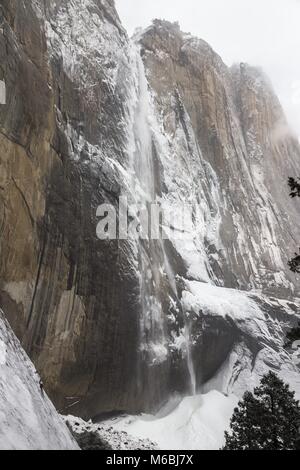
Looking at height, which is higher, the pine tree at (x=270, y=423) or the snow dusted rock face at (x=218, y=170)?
the snow dusted rock face at (x=218, y=170)

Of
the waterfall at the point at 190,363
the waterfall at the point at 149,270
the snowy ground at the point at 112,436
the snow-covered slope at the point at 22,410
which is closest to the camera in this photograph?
the snow-covered slope at the point at 22,410

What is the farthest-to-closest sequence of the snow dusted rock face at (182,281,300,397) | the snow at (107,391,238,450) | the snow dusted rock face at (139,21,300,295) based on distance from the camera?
1. the snow dusted rock face at (139,21,300,295)
2. the snow dusted rock face at (182,281,300,397)
3. the snow at (107,391,238,450)

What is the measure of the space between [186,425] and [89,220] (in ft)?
39.7

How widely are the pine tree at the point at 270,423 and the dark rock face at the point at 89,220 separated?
8381mm

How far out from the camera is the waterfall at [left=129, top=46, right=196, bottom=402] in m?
26.6

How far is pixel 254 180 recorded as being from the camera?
177ft

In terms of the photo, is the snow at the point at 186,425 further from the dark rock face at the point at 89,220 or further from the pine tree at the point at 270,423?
the pine tree at the point at 270,423

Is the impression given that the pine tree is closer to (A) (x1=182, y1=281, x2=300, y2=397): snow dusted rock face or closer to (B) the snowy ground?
(B) the snowy ground

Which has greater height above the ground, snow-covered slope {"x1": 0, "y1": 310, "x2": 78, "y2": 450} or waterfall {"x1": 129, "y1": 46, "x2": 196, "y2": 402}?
waterfall {"x1": 129, "y1": 46, "x2": 196, "y2": 402}

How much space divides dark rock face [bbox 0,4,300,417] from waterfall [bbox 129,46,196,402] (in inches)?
10.7

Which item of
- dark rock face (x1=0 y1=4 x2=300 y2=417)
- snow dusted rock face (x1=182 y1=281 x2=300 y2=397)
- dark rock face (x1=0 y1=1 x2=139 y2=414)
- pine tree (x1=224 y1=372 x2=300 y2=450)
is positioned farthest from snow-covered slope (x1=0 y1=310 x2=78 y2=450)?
snow dusted rock face (x1=182 y1=281 x2=300 y2=397)

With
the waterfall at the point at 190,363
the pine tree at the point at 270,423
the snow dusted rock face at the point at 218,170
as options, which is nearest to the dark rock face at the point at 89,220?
the snow dusted rock face at the point at 218,170

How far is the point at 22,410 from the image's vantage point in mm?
9516

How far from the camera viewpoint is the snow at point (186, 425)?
80.3 feet
